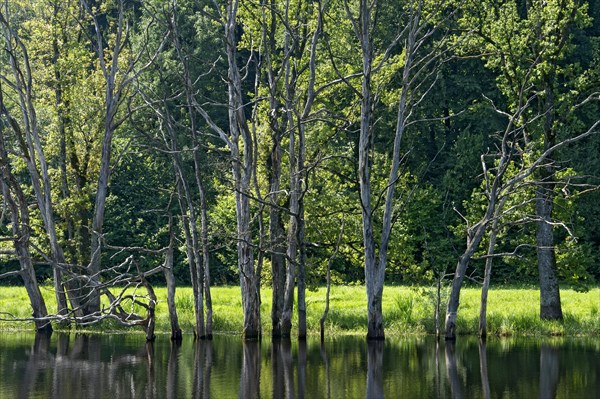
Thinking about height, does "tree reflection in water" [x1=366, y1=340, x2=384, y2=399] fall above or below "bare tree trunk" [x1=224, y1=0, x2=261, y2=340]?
below

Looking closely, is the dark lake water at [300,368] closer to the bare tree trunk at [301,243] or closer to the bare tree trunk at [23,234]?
the bare tree trunk at [301,243]

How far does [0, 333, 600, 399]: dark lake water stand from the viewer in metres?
23.4

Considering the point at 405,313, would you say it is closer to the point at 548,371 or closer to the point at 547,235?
the point at 547,235

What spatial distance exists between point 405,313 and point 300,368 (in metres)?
9.82

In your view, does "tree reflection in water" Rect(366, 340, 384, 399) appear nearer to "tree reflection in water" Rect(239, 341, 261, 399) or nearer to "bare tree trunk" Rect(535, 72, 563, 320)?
"tree reflection in water" Rect(239, 341, 261, 399)

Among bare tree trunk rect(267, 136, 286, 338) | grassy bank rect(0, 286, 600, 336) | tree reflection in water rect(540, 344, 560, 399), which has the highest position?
bare tree trunk rect(267, 136, 286, 338)

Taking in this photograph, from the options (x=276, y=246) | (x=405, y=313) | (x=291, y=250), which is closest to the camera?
(x=276, y=246)

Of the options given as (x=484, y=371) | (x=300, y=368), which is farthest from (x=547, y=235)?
(x=300, y=368)

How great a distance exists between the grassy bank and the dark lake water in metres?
1.61

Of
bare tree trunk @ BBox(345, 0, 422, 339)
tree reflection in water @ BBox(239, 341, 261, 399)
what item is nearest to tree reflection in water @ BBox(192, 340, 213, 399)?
tree reflection in water @ BBox(239, 341, 261, 399)

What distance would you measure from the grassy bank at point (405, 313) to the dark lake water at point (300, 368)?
1.61 meters

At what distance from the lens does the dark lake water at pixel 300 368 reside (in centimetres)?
2342

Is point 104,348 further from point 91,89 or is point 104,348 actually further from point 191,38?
point 191,38

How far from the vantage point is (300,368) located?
27.0 metres
